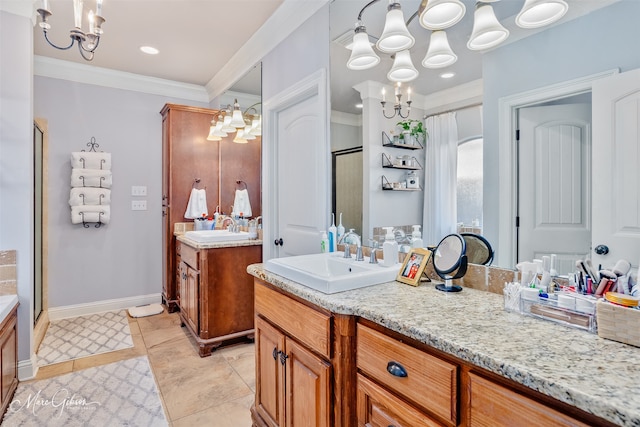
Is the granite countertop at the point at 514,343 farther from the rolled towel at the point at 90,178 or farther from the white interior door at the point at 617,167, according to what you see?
the rolled towel at the point at 90,178

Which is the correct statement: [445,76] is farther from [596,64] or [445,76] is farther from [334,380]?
[334,380]

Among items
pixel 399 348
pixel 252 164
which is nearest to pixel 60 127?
pixel 252 164

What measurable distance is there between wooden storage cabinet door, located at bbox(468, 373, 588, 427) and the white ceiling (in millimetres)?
1174

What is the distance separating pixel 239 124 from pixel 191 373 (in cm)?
215

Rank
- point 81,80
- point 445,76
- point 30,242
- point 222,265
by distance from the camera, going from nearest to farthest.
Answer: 1. point 445,76
2. point 30,242
3. point 222,265
4. point 81,80

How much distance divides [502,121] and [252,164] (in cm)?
243

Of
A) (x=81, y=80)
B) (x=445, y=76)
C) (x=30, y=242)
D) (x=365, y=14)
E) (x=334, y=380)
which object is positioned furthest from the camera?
(x=81, y=80)

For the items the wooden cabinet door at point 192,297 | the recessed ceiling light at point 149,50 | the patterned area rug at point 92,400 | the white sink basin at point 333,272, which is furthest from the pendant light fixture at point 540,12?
the recessed ceiling light at point 149,50

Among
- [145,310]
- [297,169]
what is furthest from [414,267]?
[145,310]

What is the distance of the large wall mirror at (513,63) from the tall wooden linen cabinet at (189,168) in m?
2.16

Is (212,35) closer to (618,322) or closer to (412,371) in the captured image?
(412,371)

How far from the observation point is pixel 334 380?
4.00 feet

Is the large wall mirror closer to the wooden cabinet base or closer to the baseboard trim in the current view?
the wooden cabinet base

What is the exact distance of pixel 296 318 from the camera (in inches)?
55.2
